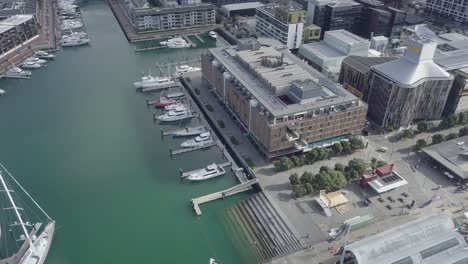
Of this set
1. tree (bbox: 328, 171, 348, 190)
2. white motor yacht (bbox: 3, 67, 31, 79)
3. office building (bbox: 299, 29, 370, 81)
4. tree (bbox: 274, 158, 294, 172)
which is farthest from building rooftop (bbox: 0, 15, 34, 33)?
tree (bbox: 328, 171, 348, 190)

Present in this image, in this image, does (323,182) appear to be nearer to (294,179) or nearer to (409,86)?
(294,179)

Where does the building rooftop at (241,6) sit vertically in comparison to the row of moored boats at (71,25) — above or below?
above

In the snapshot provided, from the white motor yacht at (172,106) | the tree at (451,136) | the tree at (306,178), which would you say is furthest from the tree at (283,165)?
the tree at (451,136)

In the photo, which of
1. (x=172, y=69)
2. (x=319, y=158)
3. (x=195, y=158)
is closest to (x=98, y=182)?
(x=195, y=158)

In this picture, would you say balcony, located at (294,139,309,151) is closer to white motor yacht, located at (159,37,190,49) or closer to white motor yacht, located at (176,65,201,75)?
white motor yacht, located at (176,65,201,75)

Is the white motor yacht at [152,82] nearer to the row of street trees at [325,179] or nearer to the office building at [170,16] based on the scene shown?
the office building at [170,16]

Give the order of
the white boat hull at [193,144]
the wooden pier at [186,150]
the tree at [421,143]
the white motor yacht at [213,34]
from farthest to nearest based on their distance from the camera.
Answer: the white motor yacht at [213,34] < the white boat hull at [193,144] < the wooden pier at [186,150] < the tree at [421,143]
